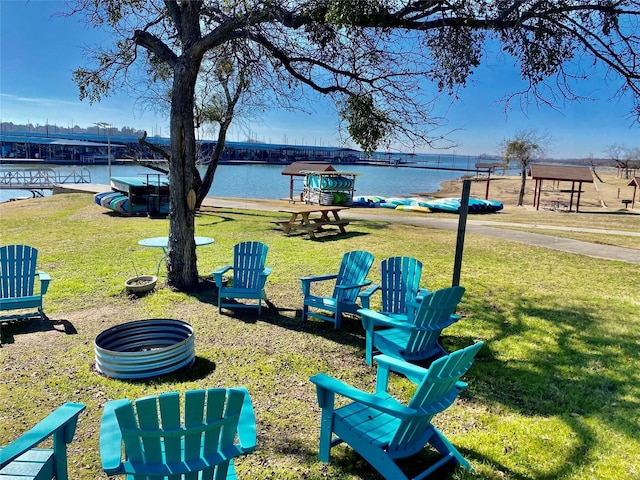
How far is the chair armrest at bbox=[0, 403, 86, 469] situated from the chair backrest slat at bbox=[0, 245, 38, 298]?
4.18m

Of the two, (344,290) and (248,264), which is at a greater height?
(248,264)

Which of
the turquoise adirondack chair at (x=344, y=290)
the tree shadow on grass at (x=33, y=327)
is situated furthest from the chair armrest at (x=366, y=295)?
the tree shadow on grass at (x=33, y=327)

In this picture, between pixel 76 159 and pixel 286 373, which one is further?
pixel 76 159

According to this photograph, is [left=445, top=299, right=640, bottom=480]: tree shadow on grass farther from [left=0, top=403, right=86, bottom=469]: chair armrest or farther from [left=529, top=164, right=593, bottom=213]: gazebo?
[left=529, top=164, right=593, bottom=213]: gazebo

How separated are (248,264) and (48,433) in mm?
4272

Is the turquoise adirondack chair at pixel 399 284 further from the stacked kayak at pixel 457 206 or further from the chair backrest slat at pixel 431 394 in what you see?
the stacked kayak at pixel 457 206

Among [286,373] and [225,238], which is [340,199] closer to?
[225,238]

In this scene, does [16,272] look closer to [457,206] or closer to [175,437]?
[175,437]

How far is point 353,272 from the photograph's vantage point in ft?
19.1

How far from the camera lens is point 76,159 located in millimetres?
75312

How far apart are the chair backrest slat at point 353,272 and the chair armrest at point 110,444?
3.53m

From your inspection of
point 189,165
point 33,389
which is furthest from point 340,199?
point 33,389

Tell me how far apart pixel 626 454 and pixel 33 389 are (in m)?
4.78

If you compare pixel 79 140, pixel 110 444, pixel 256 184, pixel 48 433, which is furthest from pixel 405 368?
pixel 79 140
